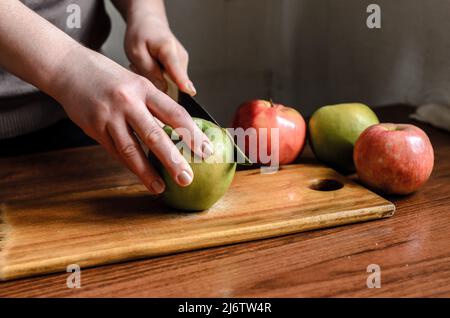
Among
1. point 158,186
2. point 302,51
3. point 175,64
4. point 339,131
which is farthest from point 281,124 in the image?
point 302,51

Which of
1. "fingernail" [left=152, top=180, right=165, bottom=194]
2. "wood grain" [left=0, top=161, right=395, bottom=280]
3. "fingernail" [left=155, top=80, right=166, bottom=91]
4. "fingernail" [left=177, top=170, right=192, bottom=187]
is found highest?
"fingernail" [left=155, top=80, right=166, bottom=91]

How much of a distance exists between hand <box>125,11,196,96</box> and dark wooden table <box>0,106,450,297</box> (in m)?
0.39

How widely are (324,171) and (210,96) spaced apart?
2.80 feet

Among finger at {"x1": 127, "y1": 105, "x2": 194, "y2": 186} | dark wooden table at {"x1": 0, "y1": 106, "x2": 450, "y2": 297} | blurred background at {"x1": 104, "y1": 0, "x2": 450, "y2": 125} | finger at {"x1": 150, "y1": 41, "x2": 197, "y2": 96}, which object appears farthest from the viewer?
blurred background at {"x1": 104, "y1": 0, "x2": 450, "y2": 125}

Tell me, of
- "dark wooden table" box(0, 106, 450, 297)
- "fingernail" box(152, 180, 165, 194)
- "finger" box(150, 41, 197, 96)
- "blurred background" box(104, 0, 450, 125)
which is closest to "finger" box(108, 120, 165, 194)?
"fingernail" box(152, 180, 165, 194)

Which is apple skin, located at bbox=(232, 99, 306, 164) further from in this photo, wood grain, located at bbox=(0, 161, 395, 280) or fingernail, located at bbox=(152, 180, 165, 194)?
fingernail, located at bbox=(152, 180, 165, 194)

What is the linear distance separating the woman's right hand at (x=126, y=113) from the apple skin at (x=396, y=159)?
27cm

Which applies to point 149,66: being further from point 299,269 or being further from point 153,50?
point 299,269

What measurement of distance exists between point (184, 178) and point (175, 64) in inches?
12.3

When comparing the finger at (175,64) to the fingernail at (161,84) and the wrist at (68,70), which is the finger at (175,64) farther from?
the wrist at (68,70)

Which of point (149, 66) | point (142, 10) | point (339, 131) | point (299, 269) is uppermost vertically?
point (142, 10)

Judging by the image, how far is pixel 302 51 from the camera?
1.76 metres

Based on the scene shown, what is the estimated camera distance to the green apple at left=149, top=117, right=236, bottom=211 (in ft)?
2.55

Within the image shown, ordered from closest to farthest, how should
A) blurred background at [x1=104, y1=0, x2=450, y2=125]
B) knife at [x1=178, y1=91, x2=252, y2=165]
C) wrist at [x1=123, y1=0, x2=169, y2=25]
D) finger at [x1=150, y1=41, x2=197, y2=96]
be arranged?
knife at [x1=178, y1=91, x2=252, y2=165], finger at [x1=150, y1=41, x2=197, y2=96], wrist at [x1=123, y1=0, x2=169, y2=25], blurred background at [x1=104, y1=0, x2=450, y2=125]
